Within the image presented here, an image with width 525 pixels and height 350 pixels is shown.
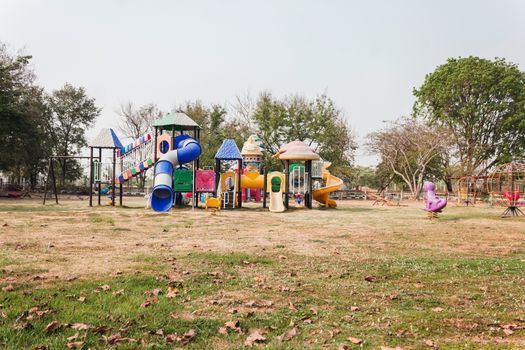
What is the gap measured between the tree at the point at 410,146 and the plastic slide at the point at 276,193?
2275 centimetres

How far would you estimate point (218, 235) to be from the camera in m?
11.0

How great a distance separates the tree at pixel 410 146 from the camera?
4153cm

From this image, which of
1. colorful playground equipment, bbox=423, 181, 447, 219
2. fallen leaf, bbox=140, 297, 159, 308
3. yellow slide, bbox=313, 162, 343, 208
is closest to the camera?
fallen leaf, bbox=140, 297, 159, 308

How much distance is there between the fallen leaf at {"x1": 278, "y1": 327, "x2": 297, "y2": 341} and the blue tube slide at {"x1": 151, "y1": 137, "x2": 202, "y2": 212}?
16.2 meters

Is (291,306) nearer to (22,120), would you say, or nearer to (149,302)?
(149,302)

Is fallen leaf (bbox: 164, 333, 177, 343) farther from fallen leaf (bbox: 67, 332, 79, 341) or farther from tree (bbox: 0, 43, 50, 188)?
tree (bbox: 0, 43, 50, 188)

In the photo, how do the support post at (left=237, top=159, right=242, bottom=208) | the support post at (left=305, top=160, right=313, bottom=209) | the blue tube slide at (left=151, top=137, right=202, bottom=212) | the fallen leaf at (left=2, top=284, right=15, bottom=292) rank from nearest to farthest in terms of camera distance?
the fallen leaf at (left=2, top=284, right=15, bottom=292) → the blue tube slide at (left=151, top=137, right=202, bottom=212) → the support post at (left=237, top=159, right=242, bottom=208) → the support post at (left=305, top=160, right=313, bottom=209)

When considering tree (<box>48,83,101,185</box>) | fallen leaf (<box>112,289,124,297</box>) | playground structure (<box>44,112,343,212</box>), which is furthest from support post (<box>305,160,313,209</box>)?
tree (<box>48,83,101,185</box>)

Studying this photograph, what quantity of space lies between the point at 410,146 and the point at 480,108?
24.4ft

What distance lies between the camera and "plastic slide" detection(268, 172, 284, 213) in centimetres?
2194

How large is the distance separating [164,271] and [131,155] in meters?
18.6

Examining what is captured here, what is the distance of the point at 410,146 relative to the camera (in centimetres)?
4469

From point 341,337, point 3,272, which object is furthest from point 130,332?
point 3,272

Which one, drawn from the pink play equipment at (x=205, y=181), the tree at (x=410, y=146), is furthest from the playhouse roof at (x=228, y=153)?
the tree at (x=410, y=146)
